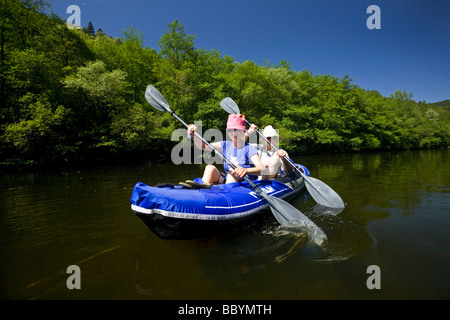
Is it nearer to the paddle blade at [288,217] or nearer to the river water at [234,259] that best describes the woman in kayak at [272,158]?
the paddle blade at [288,217]

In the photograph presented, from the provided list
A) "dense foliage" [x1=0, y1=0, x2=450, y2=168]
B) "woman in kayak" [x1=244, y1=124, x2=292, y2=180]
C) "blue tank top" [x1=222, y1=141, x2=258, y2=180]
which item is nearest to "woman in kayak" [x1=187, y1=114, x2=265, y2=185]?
"blue tank top" [x1=222, y1=141, x2=258, y2=180]

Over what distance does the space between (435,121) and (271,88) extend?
47.3 metres

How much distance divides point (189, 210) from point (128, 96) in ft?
73.6

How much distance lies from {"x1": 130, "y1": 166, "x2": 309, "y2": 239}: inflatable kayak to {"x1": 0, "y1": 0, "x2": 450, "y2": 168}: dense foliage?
14.8 meters

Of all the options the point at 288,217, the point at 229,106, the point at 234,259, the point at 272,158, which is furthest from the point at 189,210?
the point at 229,106

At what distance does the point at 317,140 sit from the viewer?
28266mm

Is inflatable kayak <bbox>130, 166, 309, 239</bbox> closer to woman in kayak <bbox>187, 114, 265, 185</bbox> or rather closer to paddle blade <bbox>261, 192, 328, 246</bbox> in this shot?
paddle blade <bbox>261, 192, 328, 246</bbox>

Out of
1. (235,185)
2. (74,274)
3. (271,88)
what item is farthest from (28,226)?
(271,88)

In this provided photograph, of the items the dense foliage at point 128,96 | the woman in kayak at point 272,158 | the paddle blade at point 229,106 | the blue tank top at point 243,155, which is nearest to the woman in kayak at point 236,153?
the blue tank top at point 243,155

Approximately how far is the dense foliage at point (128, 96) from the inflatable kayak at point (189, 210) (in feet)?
48.7

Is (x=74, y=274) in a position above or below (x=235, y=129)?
below

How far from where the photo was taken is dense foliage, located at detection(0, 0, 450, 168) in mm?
13938

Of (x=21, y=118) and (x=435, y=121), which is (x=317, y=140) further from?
(x=435, y=121)
